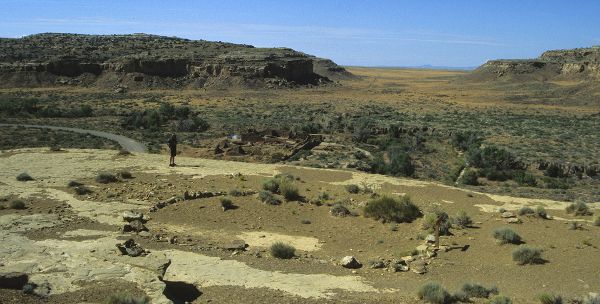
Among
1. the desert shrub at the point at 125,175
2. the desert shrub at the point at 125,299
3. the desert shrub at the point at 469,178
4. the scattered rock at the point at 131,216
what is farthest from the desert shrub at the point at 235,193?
the desert shrub at the point at 469,178

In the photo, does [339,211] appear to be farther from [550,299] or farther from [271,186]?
[550,299]

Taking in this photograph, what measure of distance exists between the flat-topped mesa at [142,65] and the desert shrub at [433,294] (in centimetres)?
9230

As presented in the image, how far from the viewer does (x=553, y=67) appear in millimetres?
128250

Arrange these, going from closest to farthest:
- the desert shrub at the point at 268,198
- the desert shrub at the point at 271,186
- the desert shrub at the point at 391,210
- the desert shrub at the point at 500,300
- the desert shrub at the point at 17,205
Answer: the desert shrub at the point at 500,300
the desert shrub at the point at 17,205
the desert shrub at the point at 391,210
the desert shrub at the point at 268,198
the desert shrub at the point at 271,186

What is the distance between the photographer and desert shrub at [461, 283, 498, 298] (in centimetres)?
1216

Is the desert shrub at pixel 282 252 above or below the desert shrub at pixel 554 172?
above

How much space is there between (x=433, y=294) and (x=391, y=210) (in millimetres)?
7805

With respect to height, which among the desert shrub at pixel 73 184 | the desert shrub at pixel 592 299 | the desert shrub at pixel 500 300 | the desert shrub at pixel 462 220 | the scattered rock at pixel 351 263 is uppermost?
the desert shrub at pixel 592 299

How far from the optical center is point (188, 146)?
3975 centimetres

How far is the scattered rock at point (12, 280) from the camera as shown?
10.7 m

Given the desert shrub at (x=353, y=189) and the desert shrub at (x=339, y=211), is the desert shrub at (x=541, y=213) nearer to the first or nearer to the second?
the desert shrub at (x=339, y=211)

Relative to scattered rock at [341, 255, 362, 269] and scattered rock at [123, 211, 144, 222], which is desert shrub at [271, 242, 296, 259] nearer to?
scattered rock at [341, 255, 362, 269]

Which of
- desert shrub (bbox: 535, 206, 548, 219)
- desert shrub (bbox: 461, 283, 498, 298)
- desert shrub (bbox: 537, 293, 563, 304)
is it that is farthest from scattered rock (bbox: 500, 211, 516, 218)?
desert shrub (bbox: 537, 293, 563, 304)

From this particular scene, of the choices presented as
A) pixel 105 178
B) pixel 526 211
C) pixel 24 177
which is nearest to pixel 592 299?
pixel 526 211
